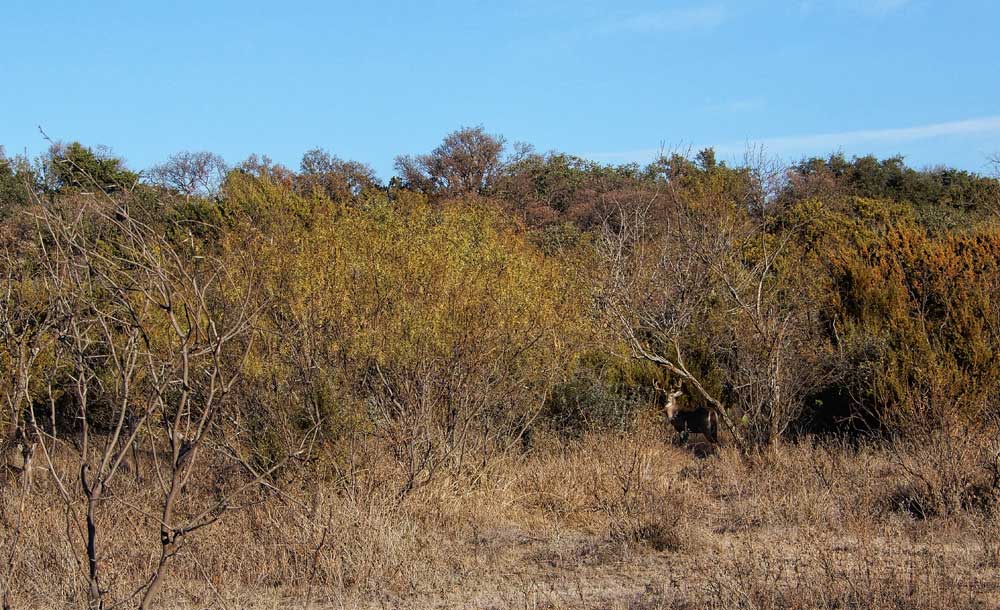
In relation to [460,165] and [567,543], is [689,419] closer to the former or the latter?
[567,543]

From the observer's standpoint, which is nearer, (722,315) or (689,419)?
(722,315)

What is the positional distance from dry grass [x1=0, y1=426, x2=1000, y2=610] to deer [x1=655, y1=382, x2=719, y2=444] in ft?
12.2

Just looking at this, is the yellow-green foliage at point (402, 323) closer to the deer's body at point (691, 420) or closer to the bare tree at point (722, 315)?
the bare tree at point (722, 315)

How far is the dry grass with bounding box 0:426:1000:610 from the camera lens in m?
5.38

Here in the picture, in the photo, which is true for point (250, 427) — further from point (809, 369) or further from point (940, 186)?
point (940, 186)

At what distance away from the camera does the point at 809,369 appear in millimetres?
11812

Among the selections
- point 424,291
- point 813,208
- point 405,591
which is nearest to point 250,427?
point 424,291

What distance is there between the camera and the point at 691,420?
44.4 ft

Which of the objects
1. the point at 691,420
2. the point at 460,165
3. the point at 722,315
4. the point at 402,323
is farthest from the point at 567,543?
the point at 460,165

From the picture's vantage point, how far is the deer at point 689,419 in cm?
1271

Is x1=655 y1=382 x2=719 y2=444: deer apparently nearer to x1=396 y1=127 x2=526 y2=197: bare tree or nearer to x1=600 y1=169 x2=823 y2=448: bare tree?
x1=600 y1=169 x2=823 y2=448: bare tree

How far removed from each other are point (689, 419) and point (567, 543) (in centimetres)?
675

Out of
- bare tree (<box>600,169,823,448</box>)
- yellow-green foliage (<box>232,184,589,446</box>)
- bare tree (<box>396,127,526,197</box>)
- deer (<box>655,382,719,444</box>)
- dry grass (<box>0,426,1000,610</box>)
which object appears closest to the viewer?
dry grass (<box>0,426,1000,610</box>)

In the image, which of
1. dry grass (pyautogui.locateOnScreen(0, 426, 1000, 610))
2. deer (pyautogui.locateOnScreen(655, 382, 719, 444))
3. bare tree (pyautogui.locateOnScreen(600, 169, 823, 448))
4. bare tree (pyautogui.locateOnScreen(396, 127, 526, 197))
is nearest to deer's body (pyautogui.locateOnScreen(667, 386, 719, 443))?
deer (pyautogui.locateOnScreen(655, 382, 719, 444))
